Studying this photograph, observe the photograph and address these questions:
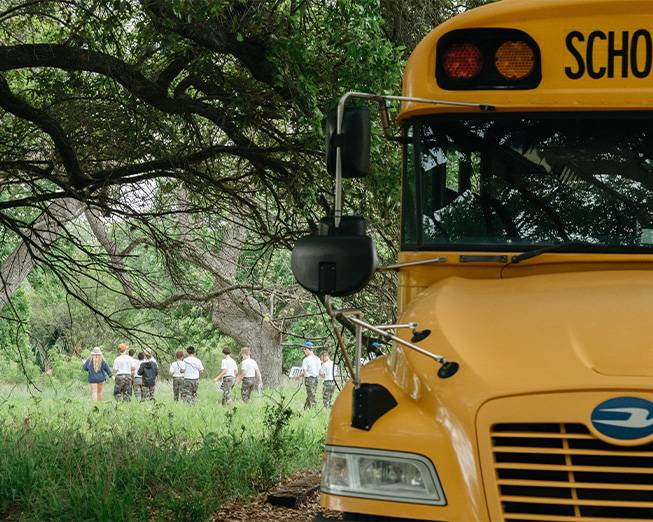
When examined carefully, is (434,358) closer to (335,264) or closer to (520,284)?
(335,264)

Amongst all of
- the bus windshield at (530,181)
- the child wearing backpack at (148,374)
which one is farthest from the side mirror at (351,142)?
the child wearing backpack at (148,374)

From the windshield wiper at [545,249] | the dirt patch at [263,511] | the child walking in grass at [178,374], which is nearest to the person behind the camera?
the windshield wiper at [545,249]

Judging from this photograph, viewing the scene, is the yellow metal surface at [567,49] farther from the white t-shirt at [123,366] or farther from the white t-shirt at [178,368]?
the white t-shirt at [123,366]

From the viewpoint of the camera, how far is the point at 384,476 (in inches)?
141

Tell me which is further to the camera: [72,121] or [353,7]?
[72,121]

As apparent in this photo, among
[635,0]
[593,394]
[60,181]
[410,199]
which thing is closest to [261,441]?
[60,181]

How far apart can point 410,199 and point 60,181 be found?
19.4 ft

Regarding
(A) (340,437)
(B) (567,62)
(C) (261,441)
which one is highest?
(B) (567,62)

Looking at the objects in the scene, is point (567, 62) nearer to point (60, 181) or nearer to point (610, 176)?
point (610, 176)

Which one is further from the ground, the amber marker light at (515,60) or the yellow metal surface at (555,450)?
the amber marker light at (515,60)

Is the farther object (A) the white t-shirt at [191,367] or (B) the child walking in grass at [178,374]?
(B) the child walking in grass at [178,374]

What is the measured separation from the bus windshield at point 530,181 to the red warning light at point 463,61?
197 millimetres

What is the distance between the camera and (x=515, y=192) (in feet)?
15.9

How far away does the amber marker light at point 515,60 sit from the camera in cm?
486
